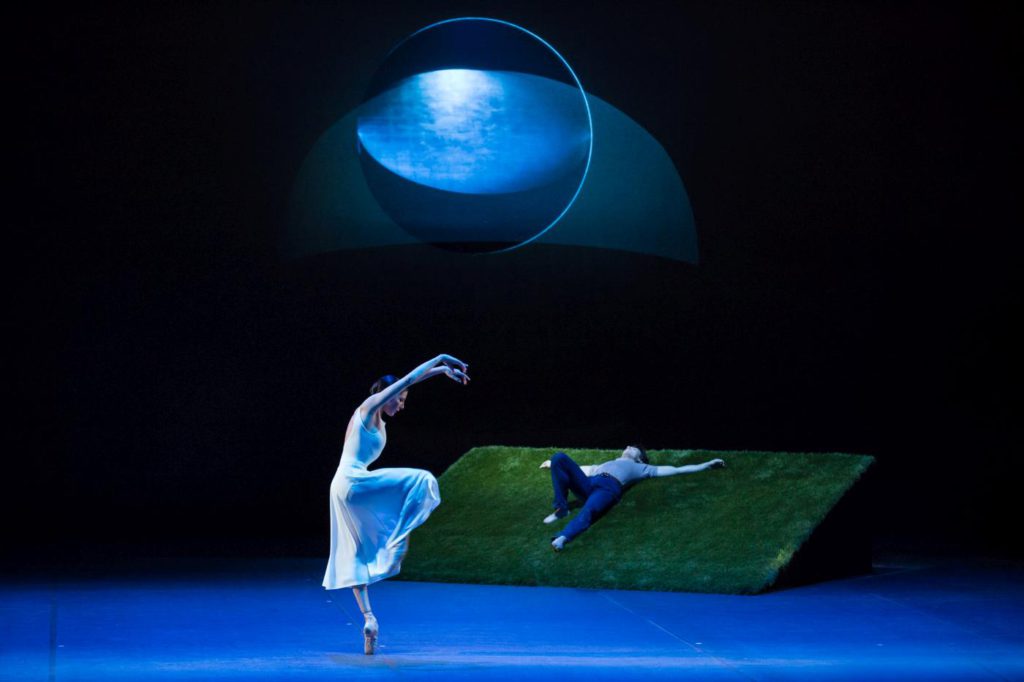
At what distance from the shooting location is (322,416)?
1160cm

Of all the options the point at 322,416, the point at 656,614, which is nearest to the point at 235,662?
the point at 656,614

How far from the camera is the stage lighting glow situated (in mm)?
10711

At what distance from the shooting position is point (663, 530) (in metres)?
8.23

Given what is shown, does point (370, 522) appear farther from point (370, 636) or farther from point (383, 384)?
point (383, 384)

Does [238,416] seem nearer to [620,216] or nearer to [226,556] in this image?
[226,556]

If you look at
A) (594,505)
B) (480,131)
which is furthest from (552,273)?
(594,505)

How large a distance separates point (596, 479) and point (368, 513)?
9.66 feet

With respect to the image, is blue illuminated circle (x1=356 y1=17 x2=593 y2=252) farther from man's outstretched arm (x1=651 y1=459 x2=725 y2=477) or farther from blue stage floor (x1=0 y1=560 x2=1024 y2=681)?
blue stage floor (x1=0 y1=560 x2=1024 y2=681)

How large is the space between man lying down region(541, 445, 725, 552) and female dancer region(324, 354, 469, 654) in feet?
7.94

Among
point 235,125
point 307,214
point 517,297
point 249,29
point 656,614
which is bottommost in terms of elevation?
point 656,614

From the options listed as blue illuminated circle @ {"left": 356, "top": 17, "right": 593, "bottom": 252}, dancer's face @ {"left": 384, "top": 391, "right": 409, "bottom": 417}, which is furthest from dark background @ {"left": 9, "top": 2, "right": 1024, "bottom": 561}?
dancer's face @ {"left": 384, "top": 391, "right": 409, "bottom": 417}

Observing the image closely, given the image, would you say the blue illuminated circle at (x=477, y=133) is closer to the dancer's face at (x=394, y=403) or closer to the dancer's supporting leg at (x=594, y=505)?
the dancer's supporting leg at (x=594, y=505)

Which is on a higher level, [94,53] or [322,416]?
[94,53]

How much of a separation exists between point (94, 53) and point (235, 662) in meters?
7.19
